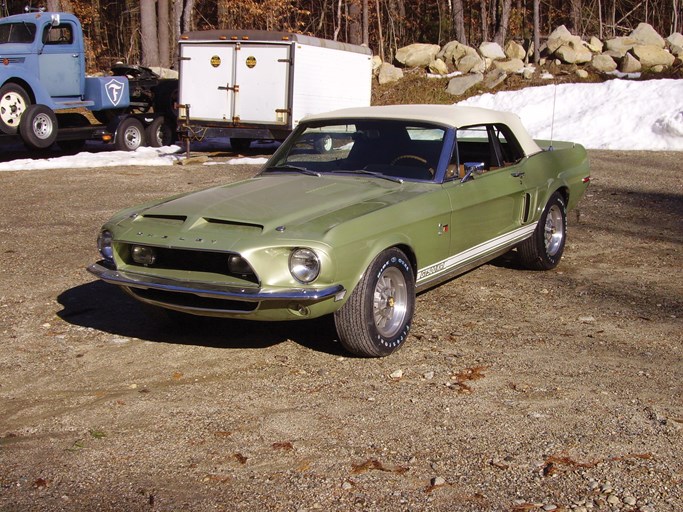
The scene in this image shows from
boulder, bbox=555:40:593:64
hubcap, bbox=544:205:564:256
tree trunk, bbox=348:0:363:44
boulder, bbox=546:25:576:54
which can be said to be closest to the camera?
hubcap, bbox=544:205:564:256

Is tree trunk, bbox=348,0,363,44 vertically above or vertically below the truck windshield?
above

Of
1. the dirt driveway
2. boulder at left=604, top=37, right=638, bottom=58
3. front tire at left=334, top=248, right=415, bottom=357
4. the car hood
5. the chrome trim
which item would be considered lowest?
the dirt driveway

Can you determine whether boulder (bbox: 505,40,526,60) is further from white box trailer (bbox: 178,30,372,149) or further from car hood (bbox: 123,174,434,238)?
car hood (bbox: 123,174,434,238)

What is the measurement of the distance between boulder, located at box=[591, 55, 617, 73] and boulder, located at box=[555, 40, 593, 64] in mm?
551

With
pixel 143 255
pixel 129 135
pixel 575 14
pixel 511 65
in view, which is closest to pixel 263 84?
pixel 129 135

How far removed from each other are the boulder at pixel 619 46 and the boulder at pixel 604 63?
44 centimetres

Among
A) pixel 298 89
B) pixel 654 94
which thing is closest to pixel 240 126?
pixel 298 89

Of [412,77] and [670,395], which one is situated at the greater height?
[412,77]

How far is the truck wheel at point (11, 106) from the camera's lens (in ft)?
51.9

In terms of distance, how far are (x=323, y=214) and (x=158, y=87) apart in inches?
595

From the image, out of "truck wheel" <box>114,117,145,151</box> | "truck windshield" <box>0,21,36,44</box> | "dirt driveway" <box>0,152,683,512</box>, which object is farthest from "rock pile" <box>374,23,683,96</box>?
"dirt driveway" <box>0,152,683,512</box>

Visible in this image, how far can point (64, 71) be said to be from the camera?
17.2 meters

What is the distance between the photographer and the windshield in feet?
21.2

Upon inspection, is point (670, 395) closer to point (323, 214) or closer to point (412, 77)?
point (323, 214)
